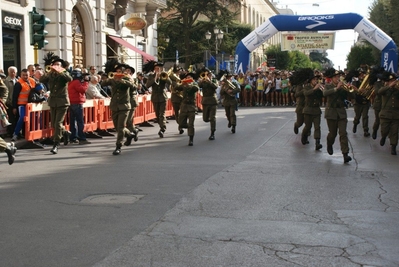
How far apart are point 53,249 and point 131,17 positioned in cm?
2677

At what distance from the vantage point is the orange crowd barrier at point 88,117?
14.8 metres

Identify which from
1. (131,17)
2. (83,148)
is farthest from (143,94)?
(131,17)

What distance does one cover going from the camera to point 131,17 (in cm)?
3197

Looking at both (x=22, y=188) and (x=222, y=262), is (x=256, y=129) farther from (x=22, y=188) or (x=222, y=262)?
(x=222, y=262)

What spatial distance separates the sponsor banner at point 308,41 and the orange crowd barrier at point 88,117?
19.9m

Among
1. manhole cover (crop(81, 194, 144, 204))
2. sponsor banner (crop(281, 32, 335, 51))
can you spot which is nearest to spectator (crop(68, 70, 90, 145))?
manhole cover (crop(81, 194, 144, 204))

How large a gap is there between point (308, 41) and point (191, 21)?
16.9m

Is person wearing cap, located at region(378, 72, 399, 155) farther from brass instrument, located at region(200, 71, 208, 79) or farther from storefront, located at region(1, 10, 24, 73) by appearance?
storefront, located at region(1, 10, 24, 73)

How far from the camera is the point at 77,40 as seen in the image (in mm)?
28500

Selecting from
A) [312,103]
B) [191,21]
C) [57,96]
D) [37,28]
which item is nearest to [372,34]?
[312,103]

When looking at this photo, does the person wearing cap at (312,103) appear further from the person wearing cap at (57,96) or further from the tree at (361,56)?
the tree at (361,56)

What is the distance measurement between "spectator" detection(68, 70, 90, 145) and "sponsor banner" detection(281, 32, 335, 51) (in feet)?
85.0

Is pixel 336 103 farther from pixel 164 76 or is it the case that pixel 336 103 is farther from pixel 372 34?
pixel 372 34

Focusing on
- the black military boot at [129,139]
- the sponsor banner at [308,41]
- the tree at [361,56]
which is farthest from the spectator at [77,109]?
the tree at [361,56]
